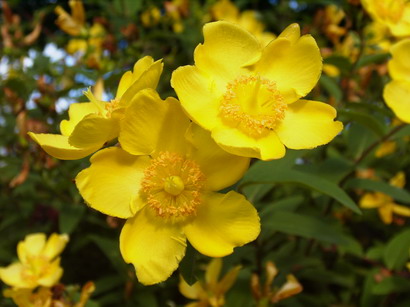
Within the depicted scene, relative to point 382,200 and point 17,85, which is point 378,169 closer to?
point 382,200

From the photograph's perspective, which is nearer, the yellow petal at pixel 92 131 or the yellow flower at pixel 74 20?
the yellow petal at pixel 92 131

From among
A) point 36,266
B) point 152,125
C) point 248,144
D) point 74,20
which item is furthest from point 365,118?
point 74,20

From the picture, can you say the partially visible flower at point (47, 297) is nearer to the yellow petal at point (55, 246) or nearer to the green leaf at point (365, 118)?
the yellow petal at point (55, 246)

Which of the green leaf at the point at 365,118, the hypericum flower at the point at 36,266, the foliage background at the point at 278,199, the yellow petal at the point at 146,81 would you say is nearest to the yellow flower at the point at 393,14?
the foliage background at the point at 278,199

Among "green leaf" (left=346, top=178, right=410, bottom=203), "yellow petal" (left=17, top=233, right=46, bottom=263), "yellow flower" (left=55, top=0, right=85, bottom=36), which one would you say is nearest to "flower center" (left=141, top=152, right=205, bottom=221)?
"yellow petal" (left=17, top=233, right=46, bottom=263)

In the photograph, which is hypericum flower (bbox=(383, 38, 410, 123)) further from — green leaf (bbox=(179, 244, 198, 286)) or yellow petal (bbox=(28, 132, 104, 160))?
yellow petal (bbox=(28, 132, 104, 160))

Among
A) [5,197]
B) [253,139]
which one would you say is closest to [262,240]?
[253,139]

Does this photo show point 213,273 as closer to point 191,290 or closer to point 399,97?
point 191,290
